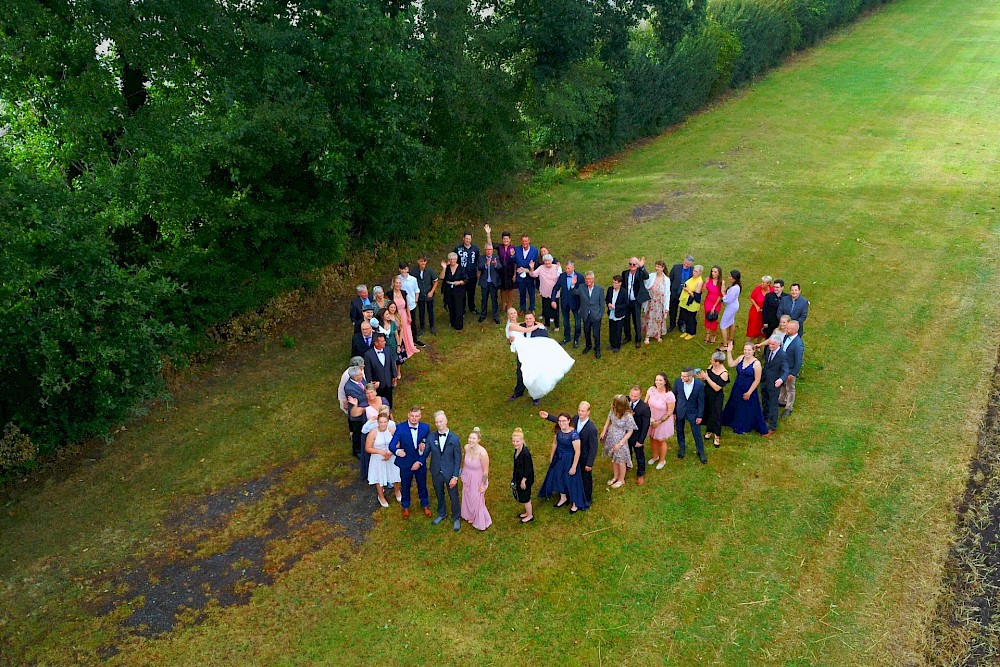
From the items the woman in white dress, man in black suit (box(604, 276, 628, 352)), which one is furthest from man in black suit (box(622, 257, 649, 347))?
the woman in white dress

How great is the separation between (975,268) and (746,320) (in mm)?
6389

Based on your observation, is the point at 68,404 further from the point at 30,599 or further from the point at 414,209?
the point at 414,209

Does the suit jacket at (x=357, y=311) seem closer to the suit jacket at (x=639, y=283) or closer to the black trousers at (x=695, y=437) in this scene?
the suit jacket at (x=639, y=283)

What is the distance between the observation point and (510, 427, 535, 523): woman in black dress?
8868 mm

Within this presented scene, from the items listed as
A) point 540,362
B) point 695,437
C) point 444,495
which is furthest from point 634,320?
point 444,495

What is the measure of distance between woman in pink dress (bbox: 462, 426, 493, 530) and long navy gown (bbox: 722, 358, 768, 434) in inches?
164

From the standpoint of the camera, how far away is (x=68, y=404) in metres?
10.9

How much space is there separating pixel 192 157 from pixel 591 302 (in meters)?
7.27

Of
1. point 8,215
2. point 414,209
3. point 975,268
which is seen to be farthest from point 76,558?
point 975,268

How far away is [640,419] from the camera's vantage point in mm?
9570

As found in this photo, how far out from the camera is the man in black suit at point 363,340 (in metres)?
A: 11.5

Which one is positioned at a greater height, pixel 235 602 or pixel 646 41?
pixel 646 41

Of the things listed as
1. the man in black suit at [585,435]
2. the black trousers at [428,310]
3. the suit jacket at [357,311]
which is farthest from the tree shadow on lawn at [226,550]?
the black trousers at [428,310]

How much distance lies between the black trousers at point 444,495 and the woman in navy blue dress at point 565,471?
118 cm
